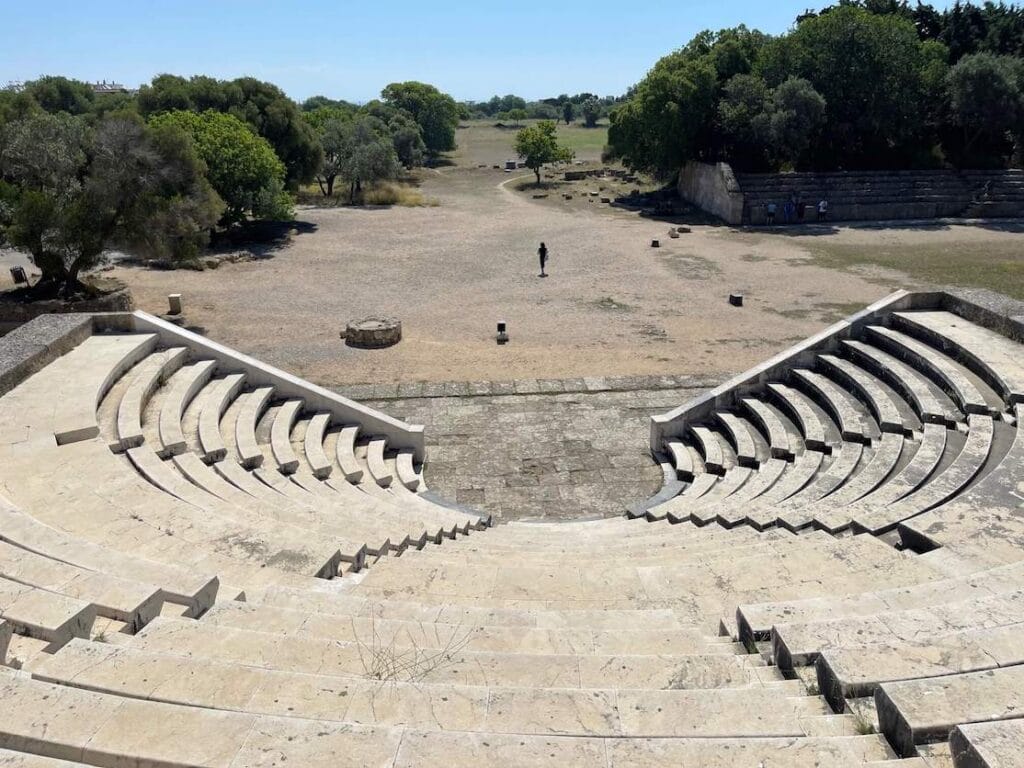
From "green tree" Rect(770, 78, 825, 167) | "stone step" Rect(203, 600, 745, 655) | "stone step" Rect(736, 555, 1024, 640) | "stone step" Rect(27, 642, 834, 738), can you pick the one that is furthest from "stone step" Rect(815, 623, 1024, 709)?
"green tree" Rect(770, 78, 825, 167)

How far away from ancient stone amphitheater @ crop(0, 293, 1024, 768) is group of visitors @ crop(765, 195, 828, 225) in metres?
22.9

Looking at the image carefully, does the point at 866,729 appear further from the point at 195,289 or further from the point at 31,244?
the point at 195,289

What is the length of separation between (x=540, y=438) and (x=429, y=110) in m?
70.6

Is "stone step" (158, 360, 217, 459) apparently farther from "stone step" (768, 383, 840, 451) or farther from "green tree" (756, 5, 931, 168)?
"green tree" (756, 5, 931, 168)

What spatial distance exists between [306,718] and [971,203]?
146ft

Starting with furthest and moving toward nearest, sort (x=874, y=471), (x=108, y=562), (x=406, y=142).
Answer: (x=406, y=142), (x=874, y=471), (x=108, y=562)

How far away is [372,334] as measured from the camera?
20.1 m

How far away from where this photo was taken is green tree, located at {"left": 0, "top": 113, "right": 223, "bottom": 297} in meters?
21.1

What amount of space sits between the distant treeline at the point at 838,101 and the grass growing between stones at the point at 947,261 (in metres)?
9.97

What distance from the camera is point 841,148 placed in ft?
138

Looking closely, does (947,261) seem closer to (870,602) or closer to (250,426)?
(870,602)

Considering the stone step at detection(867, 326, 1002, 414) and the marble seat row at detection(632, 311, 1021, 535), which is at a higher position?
the stone step at detection(867, 326, 1002, 414)

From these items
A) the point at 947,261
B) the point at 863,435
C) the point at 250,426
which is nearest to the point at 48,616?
the point at 250,426

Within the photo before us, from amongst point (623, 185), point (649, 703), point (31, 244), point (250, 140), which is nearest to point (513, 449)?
point (649, 703)
